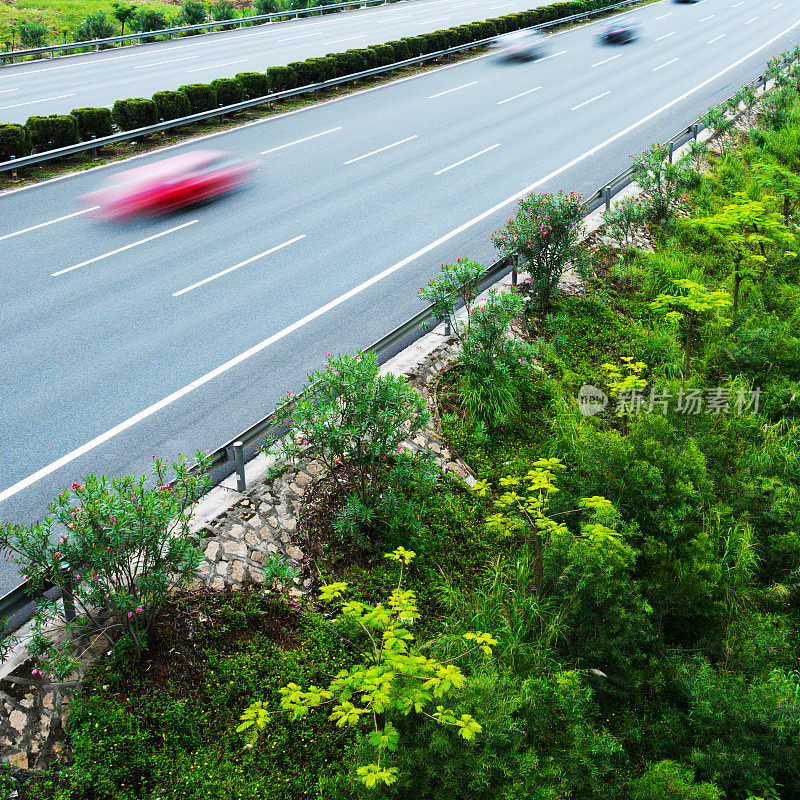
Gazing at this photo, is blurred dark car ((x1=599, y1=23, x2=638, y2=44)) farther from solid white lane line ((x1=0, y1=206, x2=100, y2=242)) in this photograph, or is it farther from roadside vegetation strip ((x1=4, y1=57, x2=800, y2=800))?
roadside vegetation strip ((x1=4, y1=57, x2=800, y2=800))

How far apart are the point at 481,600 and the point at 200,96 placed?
19.0 meters

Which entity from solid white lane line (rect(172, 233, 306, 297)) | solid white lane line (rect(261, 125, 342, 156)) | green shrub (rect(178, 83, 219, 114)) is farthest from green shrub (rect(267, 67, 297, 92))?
solid white lane line (rect(172, 233, 306, 297))

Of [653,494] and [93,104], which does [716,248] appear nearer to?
[653,494]

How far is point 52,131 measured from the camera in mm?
18219

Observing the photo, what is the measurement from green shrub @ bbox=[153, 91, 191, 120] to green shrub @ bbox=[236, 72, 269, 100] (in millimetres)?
2474

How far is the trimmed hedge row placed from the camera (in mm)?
18047

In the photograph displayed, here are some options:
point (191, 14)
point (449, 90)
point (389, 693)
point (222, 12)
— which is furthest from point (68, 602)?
point (222, 12)

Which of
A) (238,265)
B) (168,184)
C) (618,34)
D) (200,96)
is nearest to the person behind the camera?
(238,265)

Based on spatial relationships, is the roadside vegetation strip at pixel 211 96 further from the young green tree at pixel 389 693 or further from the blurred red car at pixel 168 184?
the young green tree at pixel 389 693

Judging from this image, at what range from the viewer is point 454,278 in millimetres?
10398

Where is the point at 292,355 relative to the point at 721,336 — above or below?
above

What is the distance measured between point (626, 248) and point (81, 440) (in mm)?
10394

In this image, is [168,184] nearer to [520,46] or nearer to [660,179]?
[660,179]

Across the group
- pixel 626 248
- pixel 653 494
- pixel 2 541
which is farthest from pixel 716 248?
pixel 2 541
